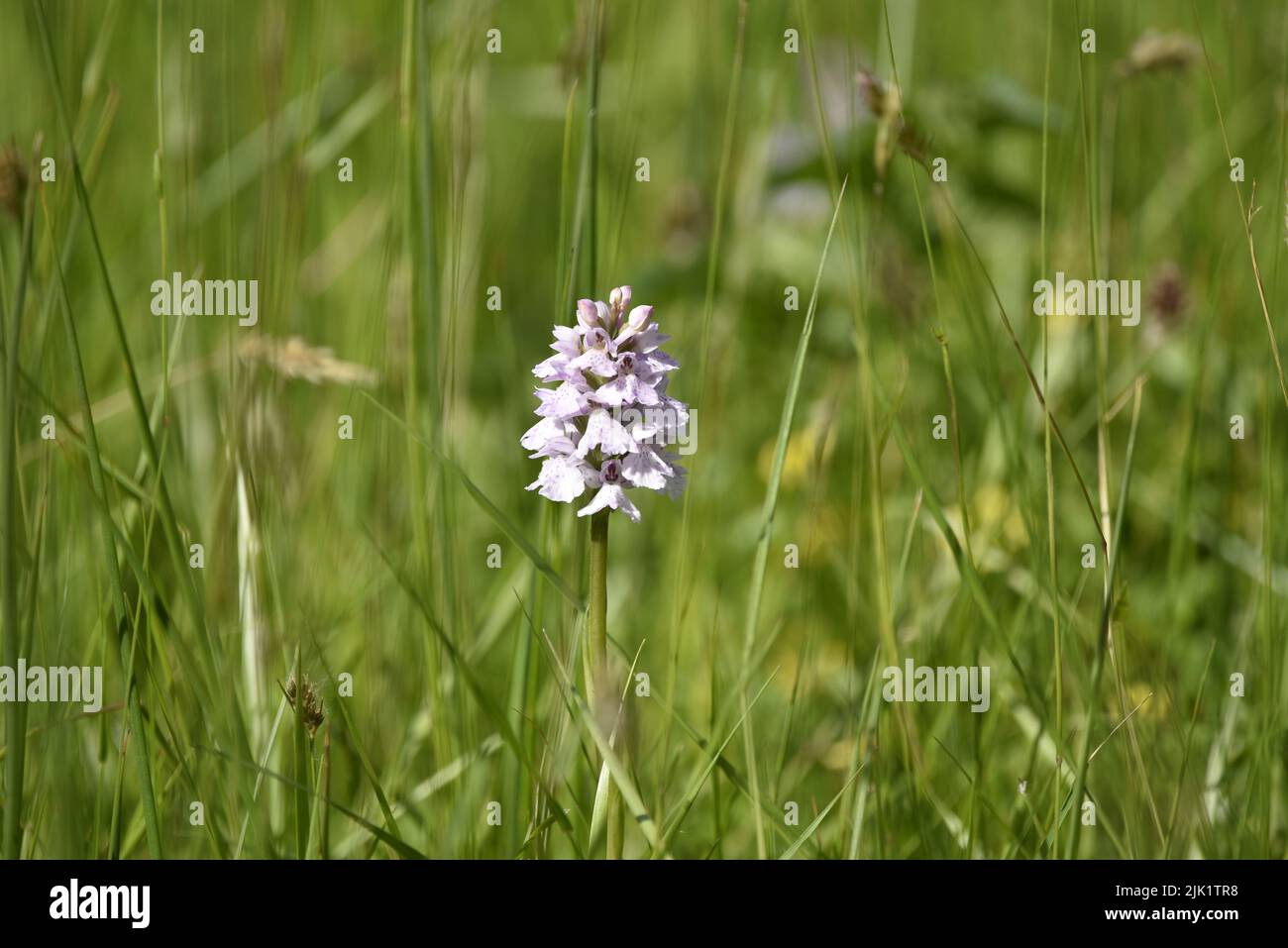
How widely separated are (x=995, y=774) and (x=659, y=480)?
1.06 m

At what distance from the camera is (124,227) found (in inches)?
147

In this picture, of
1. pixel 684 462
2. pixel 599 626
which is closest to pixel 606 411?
pixel 599 626

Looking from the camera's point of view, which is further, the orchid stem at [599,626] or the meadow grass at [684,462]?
the meadow grass at [684,462]

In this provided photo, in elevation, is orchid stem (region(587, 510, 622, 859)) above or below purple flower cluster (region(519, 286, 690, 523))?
below

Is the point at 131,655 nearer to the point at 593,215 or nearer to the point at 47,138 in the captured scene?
the point at 593,215

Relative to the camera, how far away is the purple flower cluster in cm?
124

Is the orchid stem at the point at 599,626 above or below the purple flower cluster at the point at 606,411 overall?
below

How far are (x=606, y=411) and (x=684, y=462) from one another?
153 cm

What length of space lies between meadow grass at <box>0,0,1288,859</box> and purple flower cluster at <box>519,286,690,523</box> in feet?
0.25

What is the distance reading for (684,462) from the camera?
2.78 meters

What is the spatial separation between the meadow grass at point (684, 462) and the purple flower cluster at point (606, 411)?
0.08m

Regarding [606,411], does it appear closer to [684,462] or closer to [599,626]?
[599,626]

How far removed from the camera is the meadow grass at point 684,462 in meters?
1.54
